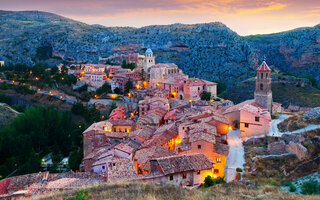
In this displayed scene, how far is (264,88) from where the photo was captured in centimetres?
2839

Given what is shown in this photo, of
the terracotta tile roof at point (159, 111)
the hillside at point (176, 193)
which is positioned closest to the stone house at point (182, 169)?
the hillside at point (176, 193)

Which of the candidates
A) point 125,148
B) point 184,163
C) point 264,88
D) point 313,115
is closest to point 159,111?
point 125,148

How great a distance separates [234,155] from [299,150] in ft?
14.8

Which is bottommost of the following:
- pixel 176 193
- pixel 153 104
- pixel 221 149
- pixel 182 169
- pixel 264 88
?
pixel 182 169

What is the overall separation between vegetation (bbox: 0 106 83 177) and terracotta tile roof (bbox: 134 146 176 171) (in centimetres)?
1510

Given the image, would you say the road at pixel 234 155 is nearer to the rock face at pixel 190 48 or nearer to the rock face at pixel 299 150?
the rock face at pixel 299 150

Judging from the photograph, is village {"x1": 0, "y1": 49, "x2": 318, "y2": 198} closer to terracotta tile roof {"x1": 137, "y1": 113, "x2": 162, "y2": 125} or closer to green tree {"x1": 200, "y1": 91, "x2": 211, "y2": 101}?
terracotta tile roof {"x1": 137, "y1": 113, "x2": 162, "y2": 125}

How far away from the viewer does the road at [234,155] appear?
713 inches

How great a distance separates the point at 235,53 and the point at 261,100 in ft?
235

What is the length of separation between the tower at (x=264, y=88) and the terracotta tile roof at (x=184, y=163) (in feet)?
39.3

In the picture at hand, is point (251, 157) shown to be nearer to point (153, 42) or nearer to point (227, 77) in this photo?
point (227, 77)

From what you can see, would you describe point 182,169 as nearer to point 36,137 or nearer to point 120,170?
point 120,170

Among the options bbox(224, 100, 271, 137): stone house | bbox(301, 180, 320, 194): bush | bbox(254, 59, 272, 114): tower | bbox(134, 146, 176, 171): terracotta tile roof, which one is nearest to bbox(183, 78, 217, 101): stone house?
bbox(254, 59, 272, 114): tower

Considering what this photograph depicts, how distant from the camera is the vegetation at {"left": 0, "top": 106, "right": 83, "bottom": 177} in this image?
35.8 metres
